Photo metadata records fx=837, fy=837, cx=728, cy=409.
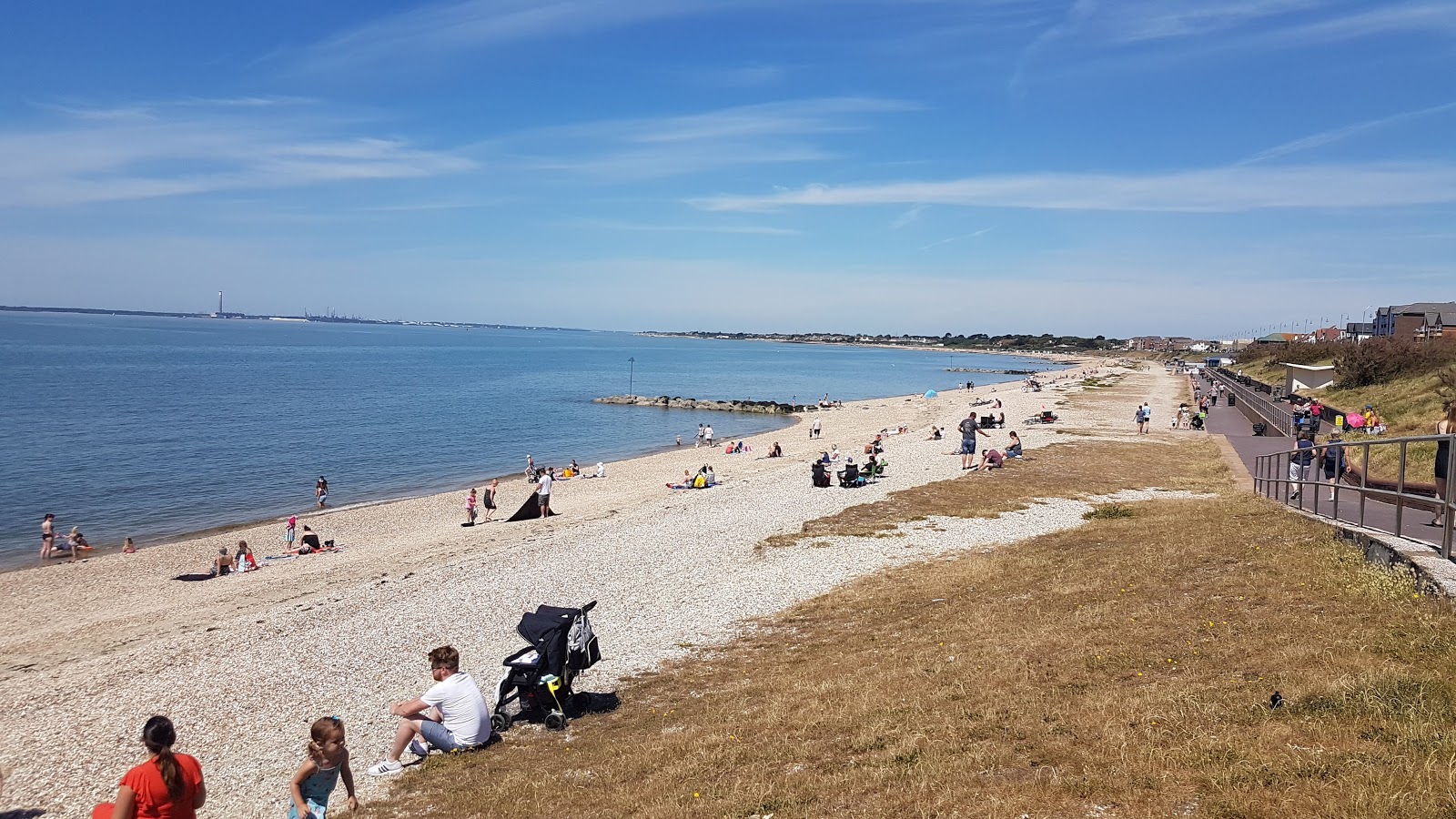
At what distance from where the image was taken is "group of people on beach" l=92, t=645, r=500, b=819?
6250 mm

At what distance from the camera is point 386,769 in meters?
8.20

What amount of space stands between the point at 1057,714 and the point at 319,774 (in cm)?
619

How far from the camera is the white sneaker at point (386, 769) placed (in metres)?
8.13

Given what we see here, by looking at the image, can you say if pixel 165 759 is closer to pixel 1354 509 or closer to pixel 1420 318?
pixel 1354 509

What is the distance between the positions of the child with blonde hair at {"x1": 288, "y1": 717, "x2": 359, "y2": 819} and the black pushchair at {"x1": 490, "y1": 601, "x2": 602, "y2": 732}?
1.97 m

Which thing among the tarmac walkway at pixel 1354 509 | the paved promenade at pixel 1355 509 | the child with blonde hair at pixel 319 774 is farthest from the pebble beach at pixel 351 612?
the paved promenade at pixel 1355 509

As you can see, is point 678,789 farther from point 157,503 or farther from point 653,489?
point 157,503

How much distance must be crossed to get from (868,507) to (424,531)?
14.0m

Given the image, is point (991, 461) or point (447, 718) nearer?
point (447, 718)

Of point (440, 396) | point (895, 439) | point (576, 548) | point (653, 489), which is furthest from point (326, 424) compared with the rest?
point (576, 548)

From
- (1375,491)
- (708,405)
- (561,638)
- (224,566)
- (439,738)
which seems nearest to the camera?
(439,738)

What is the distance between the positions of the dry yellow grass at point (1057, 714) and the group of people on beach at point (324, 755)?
382mm

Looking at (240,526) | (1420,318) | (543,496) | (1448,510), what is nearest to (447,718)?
(1448,510)

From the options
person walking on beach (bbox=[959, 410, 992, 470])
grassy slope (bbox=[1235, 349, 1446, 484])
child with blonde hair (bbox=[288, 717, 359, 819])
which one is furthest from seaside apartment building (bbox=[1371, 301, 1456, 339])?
child with blonde hair (bbox=[288, 717, 359, 819])
